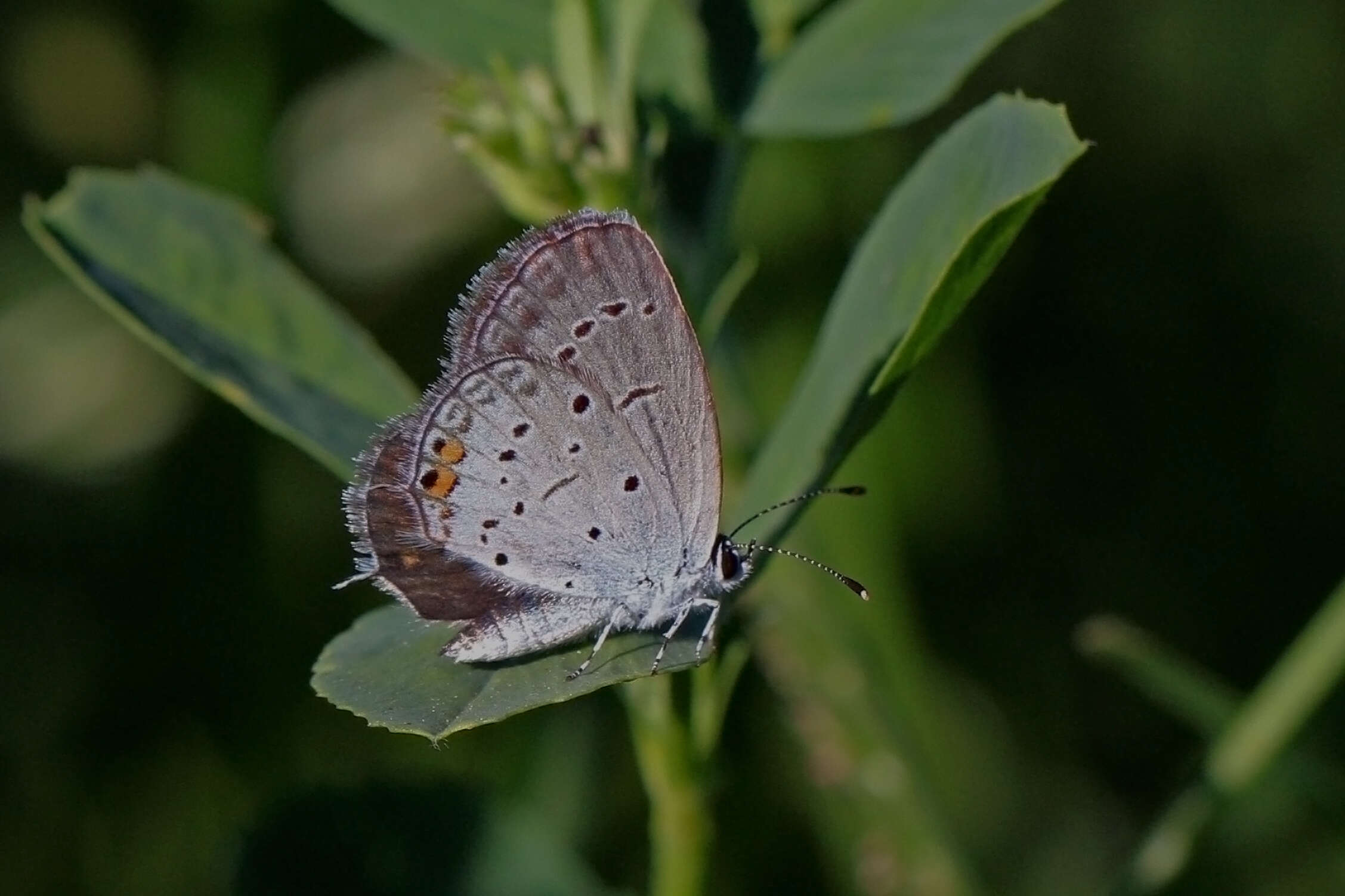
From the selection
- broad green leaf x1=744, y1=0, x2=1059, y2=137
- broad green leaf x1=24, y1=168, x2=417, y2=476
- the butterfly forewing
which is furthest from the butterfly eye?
broad green leaf x1=744, y1=0, x2=1059, y2=137

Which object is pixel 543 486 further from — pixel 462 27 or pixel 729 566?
pixel 462 27

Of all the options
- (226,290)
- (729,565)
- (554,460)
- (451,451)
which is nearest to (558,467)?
(554,460)

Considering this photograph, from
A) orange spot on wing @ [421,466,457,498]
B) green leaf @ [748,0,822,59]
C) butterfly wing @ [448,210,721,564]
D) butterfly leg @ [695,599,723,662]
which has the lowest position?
orange spot on wing @ [421,466,457,498]

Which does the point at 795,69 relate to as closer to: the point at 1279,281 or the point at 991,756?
the point at 991,756

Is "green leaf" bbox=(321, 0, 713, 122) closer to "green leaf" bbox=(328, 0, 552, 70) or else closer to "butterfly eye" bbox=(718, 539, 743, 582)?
"green leaf" bbox=(328, 0, 552, 70)

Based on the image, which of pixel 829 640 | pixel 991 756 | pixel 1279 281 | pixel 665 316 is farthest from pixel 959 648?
pixel 665 316

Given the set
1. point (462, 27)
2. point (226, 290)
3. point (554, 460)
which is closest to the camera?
point (554, 460)

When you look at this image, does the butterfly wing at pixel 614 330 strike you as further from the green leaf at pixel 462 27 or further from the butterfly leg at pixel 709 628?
the green leaf at pixel 462 27
